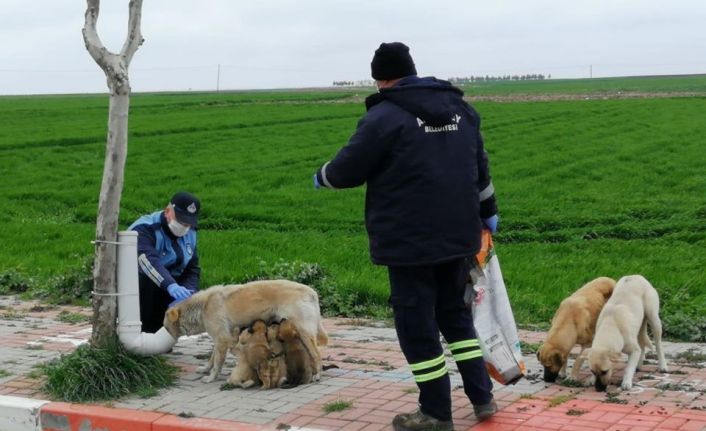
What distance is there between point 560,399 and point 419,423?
114 centimetres

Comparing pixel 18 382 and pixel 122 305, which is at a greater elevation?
pixel 122 305

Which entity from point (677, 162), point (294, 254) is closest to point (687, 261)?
point (294, 254)

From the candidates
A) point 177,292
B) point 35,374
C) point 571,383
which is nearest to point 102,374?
point 35,374

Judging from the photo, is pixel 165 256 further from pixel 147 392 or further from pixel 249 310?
pixel 147 392

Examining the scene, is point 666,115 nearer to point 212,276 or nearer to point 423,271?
point 212,276

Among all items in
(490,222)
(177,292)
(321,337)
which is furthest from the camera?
(177,292)

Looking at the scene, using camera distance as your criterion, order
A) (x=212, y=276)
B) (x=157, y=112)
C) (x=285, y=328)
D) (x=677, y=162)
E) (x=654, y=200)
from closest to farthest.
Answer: (x=285, y=328) → (x=212, y=276) → (x=654, y=200) → (x=677, y=162) → (x=157, y=112)

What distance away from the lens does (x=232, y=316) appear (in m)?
7.44

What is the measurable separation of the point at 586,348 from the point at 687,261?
578 centimetres

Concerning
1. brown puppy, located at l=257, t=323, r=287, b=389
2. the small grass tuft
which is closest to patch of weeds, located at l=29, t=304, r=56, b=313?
brown puppy, located at l=257, t=323, r=287, b=389

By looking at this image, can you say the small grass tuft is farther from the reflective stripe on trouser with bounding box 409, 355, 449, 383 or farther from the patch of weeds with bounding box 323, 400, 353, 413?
the patch of weeds with bounding box 323, 400, 353, 413

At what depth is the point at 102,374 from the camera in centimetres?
729

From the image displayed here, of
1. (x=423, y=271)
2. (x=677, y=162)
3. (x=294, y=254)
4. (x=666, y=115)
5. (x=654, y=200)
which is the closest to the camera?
(x=423, y=271)

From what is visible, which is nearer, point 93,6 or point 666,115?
point 93,6
